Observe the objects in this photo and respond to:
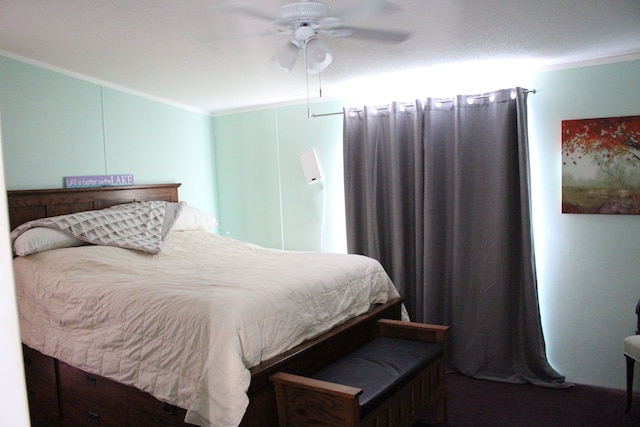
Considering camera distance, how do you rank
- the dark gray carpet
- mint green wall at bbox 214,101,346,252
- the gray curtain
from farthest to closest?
mint green wall at bbox 214,101,346,252 < the gray curtain < the dark gray carpet

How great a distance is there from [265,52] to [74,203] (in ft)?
6.03

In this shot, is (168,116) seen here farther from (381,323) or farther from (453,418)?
(453,418)

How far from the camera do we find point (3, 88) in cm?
311

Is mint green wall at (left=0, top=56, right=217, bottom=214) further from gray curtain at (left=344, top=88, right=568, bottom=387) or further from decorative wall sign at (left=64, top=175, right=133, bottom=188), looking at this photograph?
gray curtain at (left=344, top=88, right=568, bottom=387)

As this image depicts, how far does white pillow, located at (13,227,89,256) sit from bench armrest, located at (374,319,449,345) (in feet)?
7.11

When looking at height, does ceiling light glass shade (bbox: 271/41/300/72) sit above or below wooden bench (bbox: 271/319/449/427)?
above

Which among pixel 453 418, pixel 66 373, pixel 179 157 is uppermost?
pixel 179 157

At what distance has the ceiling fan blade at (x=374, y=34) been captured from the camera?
2.51 metres

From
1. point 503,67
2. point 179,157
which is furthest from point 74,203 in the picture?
point 503,67

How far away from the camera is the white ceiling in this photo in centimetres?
231

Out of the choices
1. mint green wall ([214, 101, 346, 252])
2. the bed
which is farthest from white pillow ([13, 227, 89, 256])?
mint green wall ([214, 101, 346, 252])

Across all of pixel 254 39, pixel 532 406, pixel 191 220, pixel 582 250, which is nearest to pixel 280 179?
pixel 191 220

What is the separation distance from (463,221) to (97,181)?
2890mm

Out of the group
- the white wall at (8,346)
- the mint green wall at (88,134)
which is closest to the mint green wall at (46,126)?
the mint green wall at (88,134)
